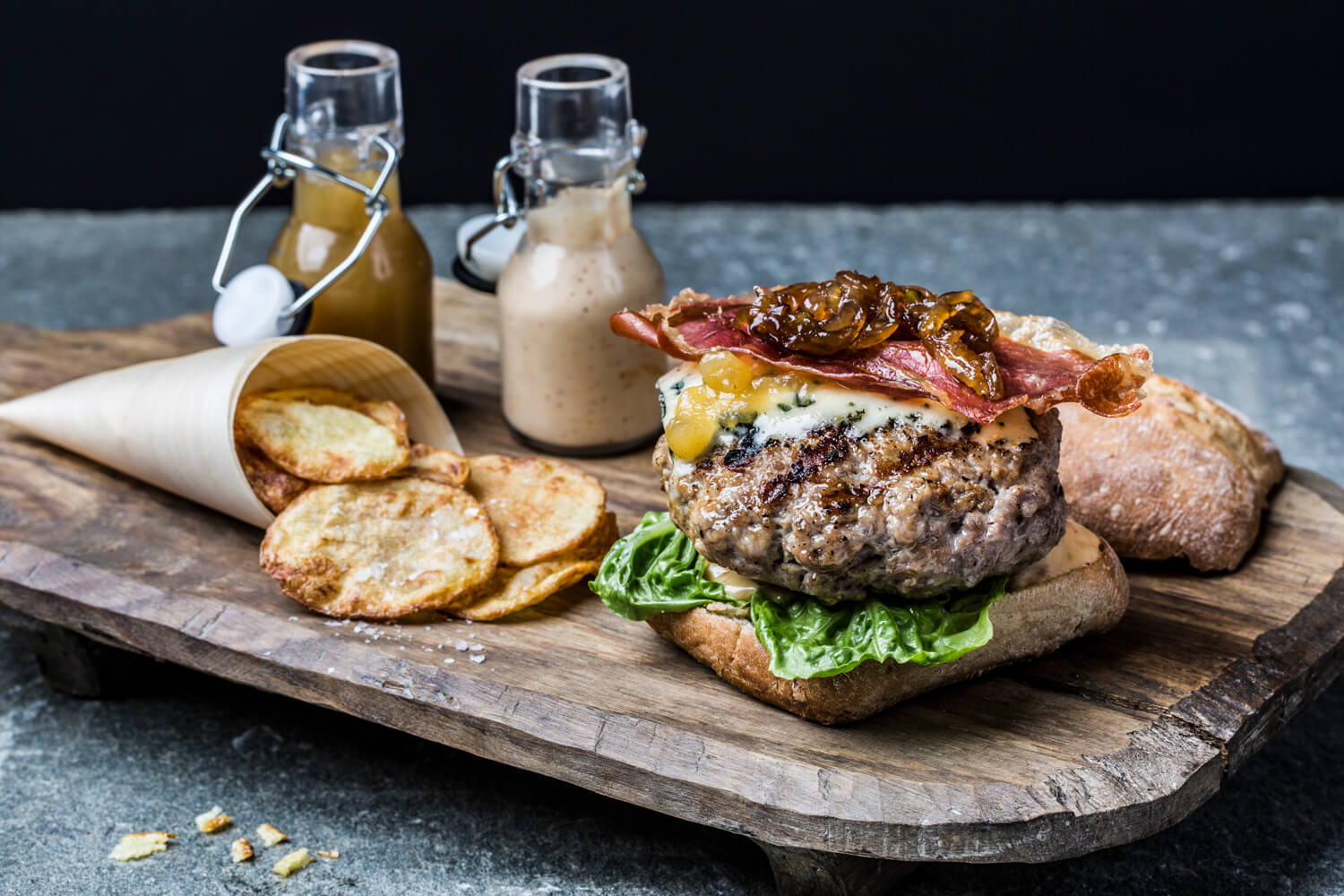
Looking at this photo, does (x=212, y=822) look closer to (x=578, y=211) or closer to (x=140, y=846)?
(x=140, y=846)

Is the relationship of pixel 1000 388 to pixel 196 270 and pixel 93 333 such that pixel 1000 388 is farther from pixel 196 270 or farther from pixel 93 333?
pixel 196 270

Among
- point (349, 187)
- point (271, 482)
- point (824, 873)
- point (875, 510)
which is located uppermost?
point (349, 187)

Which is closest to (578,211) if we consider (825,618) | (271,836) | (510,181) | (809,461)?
(510,181)

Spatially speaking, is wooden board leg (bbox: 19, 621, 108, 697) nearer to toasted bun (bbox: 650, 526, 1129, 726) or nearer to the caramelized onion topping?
toasted bun (bbox: 650, 526, 1129, 726)

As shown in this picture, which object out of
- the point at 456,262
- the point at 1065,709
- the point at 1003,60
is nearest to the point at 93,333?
the point at 456,262

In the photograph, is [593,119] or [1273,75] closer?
[593,119]

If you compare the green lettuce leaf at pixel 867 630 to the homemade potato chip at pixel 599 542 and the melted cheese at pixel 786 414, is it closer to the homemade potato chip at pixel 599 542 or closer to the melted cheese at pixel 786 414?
the melted cheese at pixel 786 414
